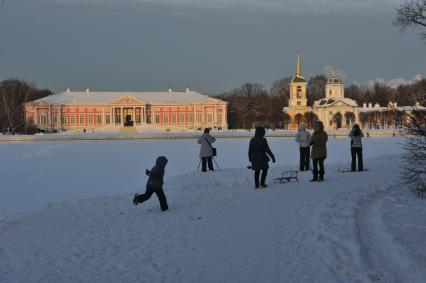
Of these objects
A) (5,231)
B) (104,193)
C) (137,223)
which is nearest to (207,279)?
(137,223)

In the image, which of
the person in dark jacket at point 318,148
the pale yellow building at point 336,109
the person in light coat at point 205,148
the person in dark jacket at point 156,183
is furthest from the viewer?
the pale yellow building at point 336,109

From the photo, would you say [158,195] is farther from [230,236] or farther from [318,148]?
[318,148]

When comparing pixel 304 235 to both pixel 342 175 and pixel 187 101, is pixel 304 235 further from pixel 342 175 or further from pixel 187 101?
pixel 187 101

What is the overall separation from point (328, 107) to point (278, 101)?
47.9 feet

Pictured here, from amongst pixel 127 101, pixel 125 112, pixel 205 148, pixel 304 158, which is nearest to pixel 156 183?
pixel 205 148

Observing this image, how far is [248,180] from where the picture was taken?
49.0 ft

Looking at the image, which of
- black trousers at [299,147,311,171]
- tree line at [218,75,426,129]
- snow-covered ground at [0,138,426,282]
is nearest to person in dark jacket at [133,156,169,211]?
snow-covered ground at [0,138,426,282]

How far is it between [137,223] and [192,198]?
284 cm

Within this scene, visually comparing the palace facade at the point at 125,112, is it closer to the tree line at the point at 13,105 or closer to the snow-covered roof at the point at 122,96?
the snow-covered roof at the point at 122,96

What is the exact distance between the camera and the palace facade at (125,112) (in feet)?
293

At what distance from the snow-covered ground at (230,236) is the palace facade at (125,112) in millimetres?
76980

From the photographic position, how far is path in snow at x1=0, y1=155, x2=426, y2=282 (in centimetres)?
623

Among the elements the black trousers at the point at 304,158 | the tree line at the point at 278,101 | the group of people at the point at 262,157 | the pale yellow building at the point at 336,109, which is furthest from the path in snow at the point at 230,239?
the pale yellow building at the point at 336,109

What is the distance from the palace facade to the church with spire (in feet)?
51.7
